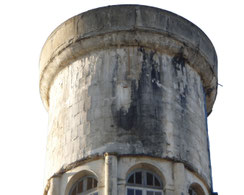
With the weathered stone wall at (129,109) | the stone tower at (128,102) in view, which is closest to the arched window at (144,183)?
the stone tower at (128,102)

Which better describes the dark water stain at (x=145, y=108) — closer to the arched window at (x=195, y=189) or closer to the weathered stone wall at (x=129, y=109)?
the weathered stone wall at (x=129, y=109)

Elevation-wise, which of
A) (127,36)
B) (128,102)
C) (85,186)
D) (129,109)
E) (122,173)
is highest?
(127,36)

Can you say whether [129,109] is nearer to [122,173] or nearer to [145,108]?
[145,108]

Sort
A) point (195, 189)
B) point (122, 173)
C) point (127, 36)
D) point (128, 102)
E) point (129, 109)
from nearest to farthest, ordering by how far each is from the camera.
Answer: point (122, 173), point (195, 189), point (129, 109), point (128, 102), point (127, 36)

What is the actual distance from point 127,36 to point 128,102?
246cm

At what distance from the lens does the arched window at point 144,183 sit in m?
23.3

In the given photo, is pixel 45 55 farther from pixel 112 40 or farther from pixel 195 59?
pixel 195 59

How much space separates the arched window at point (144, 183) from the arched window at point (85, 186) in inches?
39.8

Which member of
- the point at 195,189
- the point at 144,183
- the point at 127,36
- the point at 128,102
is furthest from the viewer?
the point at 127,36

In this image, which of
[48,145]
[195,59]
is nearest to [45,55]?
[48,145]

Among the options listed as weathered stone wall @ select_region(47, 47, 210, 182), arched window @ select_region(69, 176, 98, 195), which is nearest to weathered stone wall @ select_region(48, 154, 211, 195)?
arched window @ select_region(69, 176, 98, 195)

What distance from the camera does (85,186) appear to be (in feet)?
77.9

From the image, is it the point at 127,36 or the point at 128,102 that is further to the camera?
the point at 127,36

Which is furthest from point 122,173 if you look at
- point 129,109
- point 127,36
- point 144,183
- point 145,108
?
point 127,36
